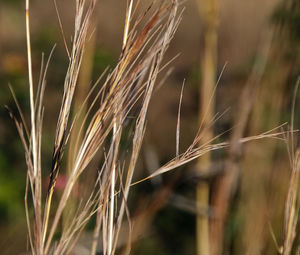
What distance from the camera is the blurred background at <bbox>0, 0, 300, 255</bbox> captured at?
2.80 feet

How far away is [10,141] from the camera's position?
2127mm

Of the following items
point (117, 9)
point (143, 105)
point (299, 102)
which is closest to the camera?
point (143, 105)

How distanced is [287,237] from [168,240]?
3.92 feet

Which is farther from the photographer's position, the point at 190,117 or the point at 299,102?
the point at 190,117

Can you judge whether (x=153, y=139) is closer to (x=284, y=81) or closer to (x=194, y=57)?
(x=194, y=57)

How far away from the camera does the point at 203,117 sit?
2.27 ft

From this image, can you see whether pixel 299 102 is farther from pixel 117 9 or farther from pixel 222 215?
pixel 117 9

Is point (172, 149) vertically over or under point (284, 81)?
under

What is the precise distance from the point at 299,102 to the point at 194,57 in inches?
52.2

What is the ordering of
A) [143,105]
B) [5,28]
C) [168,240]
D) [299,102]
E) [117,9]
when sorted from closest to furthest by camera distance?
[143,105]
[299,102]
[168,240]
[5,28]
[117,9]

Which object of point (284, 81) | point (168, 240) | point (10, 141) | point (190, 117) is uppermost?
point (284, 81)

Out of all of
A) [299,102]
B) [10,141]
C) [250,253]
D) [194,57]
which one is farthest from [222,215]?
[194,57]

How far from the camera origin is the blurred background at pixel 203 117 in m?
0.85

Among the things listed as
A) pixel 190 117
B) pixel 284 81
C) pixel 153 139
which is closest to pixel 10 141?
pixel 153 139
